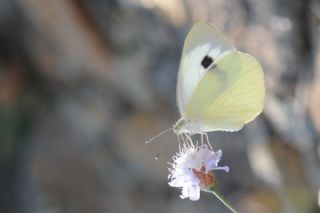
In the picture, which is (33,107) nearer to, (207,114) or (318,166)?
(318,166)

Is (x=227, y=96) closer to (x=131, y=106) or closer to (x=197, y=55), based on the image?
(x=197, y=55)

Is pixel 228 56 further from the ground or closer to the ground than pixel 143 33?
closer to the ground

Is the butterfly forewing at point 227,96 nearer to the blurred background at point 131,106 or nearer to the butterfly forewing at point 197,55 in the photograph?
the butterfly forewing at point 197,55

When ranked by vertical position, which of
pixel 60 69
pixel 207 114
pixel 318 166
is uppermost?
pixel 60 69

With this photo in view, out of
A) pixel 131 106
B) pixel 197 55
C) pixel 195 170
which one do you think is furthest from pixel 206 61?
pixel 131 106

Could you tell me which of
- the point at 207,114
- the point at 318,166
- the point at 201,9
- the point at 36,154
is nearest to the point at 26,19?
the point at 36,154

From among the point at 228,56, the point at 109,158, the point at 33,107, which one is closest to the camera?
the point at 228,56

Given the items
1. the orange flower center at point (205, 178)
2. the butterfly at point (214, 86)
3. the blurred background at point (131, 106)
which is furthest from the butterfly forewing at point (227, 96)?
the blurred background at point (131, 106)

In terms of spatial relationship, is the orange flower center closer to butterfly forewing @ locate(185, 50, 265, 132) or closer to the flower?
the flower
